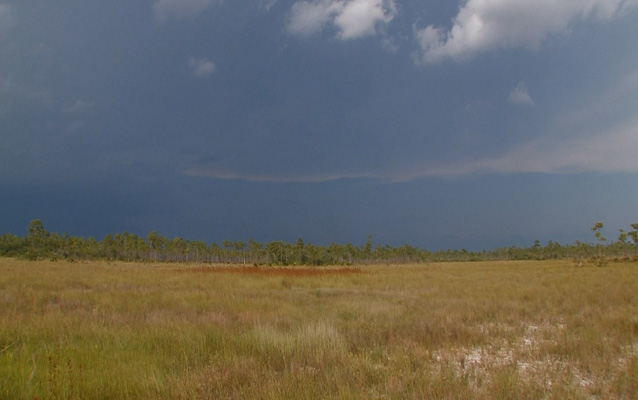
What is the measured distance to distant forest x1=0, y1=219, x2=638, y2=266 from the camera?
2975 inches

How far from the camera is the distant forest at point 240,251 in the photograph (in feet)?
248

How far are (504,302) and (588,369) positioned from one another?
19.9 feet

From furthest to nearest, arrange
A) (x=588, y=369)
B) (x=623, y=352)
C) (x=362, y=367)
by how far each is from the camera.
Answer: (x=623, y=352)
(x=588, y=369)
(x=362, y=367)

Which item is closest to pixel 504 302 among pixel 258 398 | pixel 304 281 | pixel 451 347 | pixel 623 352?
pixel 623 352

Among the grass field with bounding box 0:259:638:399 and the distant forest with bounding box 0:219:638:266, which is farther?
the distant forest with bounding box 0:219:638:266

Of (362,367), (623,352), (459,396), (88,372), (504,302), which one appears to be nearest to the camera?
(459,396)

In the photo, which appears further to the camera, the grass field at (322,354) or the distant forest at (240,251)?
the distant forest at (240,251)

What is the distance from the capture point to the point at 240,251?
114062mm

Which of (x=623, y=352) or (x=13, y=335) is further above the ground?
(x=13, y=335)

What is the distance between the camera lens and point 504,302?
390 inches

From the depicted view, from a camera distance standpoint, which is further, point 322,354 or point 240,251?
point 240,251

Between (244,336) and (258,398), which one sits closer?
(258,398)

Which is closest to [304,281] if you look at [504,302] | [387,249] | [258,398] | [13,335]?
[504,302]

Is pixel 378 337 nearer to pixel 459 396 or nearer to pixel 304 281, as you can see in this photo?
pixel 459 396
